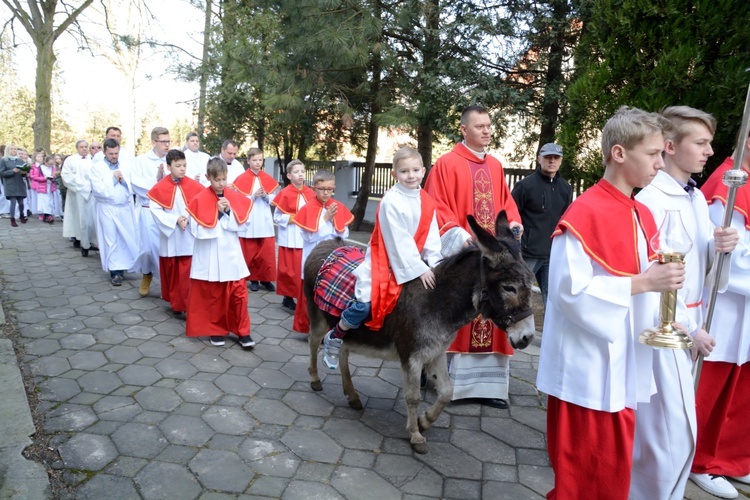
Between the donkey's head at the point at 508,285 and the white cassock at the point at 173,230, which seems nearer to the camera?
the donkey's head at the point at 508,285

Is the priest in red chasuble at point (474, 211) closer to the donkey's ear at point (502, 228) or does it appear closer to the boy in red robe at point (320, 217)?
the donkey's ear at point (502, 228)

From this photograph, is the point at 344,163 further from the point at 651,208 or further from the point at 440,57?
the point at 651,208

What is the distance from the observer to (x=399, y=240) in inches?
154

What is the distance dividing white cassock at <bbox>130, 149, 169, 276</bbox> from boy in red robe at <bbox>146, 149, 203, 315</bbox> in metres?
0.87

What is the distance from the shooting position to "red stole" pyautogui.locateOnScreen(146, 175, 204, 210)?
6703 millimetres

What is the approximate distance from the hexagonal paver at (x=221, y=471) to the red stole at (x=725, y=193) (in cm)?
343

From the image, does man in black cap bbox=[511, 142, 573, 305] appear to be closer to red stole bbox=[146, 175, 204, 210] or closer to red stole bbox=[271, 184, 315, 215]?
red stole bbox=[271, 184, 315, 215]

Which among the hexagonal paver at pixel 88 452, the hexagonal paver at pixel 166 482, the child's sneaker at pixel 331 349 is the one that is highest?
the child's sneaker at pixel 331 349

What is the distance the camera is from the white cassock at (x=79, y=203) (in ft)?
35.7

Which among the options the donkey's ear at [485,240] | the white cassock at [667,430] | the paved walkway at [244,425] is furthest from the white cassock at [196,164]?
the white cassock at [667,430]

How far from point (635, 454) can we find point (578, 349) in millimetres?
749

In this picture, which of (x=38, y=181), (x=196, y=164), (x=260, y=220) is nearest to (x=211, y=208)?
(x=260, y=220)

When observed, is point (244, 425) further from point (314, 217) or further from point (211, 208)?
point (314, 217)

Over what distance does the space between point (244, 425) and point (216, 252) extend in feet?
7.38
